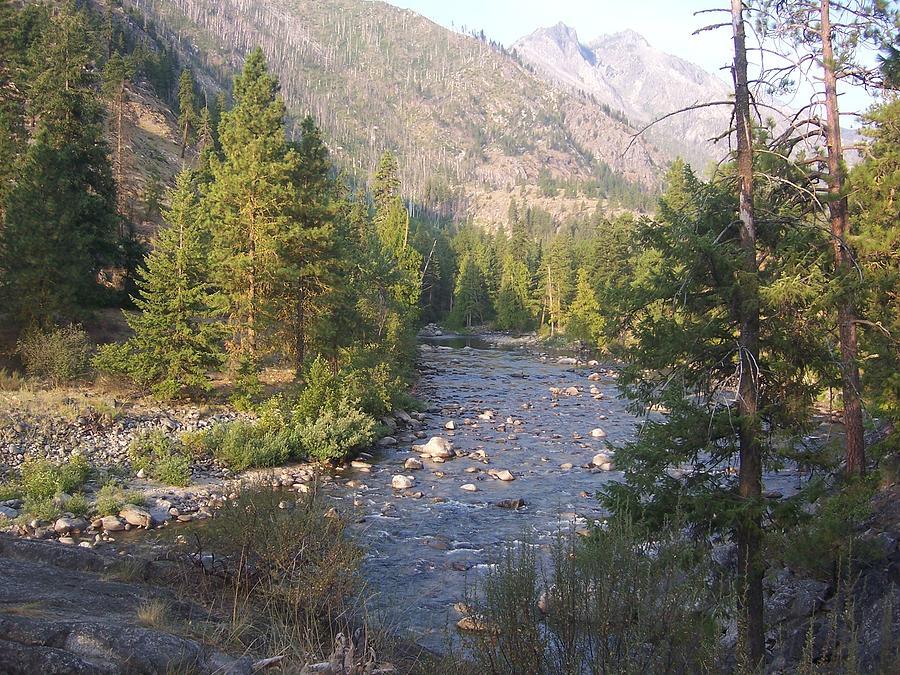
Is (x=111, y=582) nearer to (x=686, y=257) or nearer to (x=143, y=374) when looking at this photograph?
(x=686, y=257)

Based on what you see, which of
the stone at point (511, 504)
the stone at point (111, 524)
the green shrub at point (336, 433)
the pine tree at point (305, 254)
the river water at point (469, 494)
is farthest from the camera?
the pine tree at point (305, 254)

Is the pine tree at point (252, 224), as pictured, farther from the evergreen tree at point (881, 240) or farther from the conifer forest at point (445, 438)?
the evergreen tree at point (881, 240)

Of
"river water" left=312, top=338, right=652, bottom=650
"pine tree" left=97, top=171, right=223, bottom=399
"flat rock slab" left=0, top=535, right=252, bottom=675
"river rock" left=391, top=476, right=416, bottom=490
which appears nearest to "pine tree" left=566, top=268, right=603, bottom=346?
"river water" left=312, top=338, right=652, bottom=650

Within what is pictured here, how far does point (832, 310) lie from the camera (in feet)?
23.8

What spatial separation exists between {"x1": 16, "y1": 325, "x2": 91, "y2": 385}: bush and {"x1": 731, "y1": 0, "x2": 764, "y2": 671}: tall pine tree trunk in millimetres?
18258

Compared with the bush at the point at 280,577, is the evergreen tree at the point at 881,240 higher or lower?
higher

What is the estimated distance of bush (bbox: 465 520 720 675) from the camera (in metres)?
3.97

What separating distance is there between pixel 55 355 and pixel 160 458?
597 cm

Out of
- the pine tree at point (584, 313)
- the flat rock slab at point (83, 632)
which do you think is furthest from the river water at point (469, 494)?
the pine tree at point (584, 313)

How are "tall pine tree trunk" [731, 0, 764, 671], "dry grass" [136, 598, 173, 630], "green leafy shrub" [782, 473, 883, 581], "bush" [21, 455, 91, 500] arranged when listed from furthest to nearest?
1. "bush" [21, 455, 91, 500]
2. "green leafy shrub" [782, 473, 883, 581]
3. "tall pine tree trunk" [731, 0, 764, 671]
4. "dry grass" [136, 598, 173, 630]

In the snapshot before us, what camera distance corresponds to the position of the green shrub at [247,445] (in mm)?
15367

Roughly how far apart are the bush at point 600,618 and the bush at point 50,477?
433 inches

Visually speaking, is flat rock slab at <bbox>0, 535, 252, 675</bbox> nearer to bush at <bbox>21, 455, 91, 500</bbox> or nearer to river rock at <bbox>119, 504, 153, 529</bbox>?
river rock at <bbox>119, 504, 153, 529</bbox>

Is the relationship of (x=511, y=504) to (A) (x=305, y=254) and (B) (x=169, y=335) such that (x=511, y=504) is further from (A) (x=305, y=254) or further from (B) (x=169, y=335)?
(A) (x=305, y=254)
